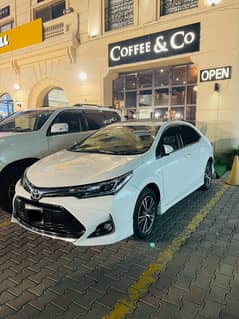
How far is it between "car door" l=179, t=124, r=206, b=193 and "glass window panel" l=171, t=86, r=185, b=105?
587 cm

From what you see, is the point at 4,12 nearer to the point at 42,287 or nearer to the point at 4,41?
the point at 4,41

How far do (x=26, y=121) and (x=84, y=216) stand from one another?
3437 mm

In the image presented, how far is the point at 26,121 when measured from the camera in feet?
18.4

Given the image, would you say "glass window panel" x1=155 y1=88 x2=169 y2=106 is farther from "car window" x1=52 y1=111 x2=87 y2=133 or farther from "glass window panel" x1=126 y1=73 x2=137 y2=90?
"car window" x1=52 y1=111 x2=87 y2=133

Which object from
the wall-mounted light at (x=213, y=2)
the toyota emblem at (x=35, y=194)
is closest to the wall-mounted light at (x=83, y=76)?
the wall-mounted light at (x=213, y=2)

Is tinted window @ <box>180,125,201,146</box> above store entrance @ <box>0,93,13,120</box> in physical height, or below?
below

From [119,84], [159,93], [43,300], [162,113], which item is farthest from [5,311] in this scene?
[119,84]

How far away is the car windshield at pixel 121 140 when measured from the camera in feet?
12.7

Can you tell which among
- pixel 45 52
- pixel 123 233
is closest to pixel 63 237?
pixel 123 233

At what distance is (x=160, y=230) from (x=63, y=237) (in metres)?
1.52

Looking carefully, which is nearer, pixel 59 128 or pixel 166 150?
pixel 166 150

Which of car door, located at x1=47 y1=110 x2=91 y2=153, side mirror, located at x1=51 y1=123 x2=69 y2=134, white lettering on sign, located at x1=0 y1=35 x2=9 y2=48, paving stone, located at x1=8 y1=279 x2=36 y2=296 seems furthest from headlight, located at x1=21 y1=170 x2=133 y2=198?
white lettering on sign, located at x1=0 y1=35 x2=9 y2=48

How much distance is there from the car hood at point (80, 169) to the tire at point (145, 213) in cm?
44

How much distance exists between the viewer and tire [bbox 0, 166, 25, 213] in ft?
14.5
